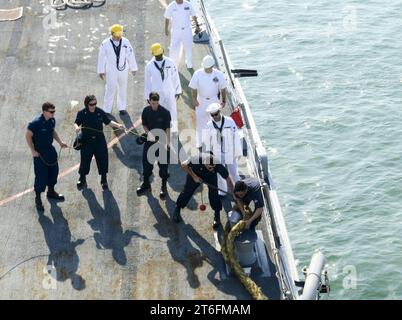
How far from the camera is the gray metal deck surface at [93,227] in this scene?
12.8 m

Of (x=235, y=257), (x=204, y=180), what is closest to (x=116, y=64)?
(x=204, y=180)

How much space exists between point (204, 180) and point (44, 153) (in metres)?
2.78

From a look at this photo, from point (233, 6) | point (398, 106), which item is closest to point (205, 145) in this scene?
point (398, 106)

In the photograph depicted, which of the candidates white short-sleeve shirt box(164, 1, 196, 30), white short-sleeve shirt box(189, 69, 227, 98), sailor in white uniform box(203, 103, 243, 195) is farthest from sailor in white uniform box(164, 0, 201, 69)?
sailor in white uniform box(203, 103, 243, 195)

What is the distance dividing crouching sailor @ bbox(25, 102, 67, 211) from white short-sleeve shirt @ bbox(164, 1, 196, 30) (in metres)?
6.35

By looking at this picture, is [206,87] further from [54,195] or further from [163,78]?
[54,195]

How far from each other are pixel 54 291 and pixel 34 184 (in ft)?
8.48

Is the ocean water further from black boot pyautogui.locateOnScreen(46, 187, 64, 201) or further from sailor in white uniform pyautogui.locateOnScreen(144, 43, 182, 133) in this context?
black boot pyautogui.locateOnScreen(46, 187, 64, 201)

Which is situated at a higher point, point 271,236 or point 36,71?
point 271,236

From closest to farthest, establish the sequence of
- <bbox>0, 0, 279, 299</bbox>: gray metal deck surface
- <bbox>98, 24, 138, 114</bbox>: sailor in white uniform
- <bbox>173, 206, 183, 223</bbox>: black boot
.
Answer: <bbox>0, 0, 279, 299</bbox>: gray metal deck surface
<bbox>173, 206, 183, 223</bbox>: black boot
<bbox>98, 24, 138, 114</bbox>: sailor in white uniform

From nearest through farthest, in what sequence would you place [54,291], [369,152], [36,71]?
[54,291], [36,71], [369,152]

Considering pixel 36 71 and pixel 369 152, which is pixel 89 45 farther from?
pixel 369 152

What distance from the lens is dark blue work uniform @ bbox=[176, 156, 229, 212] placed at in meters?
13.4

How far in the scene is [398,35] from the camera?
35.8 meters
